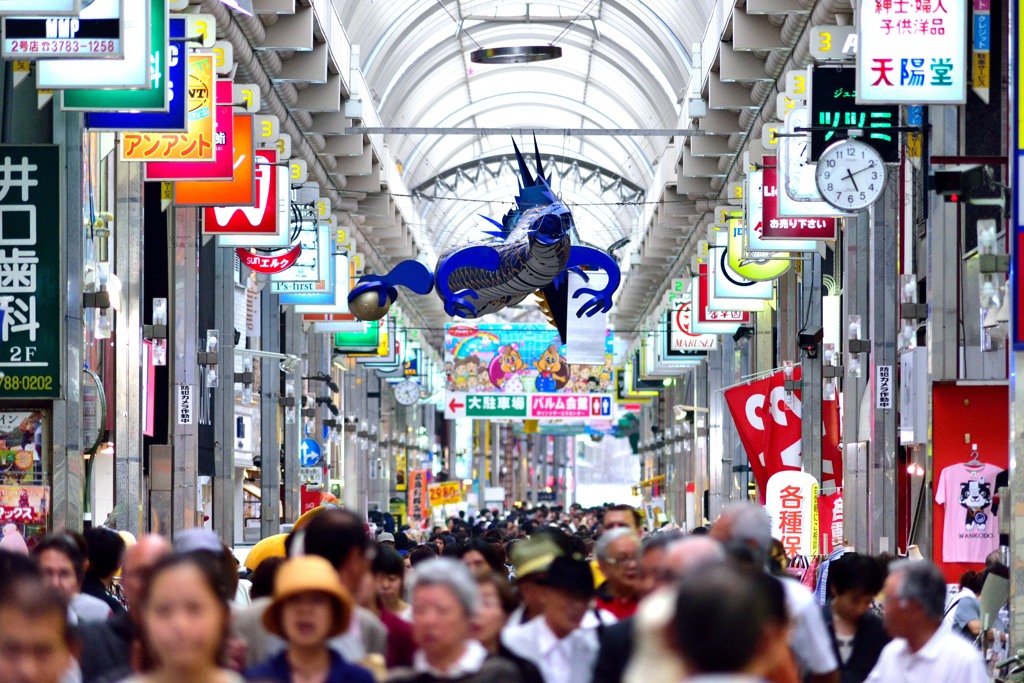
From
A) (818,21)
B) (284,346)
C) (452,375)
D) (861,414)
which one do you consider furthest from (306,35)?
(452,375)

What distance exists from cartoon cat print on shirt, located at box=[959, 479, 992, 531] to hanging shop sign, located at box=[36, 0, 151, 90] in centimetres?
854

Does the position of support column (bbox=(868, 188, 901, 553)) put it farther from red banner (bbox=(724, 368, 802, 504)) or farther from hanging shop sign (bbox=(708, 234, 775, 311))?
hanging shop sign (bbox=(708, 234, 775, 311))

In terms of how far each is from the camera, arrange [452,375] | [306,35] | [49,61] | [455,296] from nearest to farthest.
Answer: [49,61] < [455,296] < [306,35] < [452,375]

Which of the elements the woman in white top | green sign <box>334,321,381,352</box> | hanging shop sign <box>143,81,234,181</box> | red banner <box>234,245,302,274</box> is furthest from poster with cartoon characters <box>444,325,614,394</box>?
the woman in white top

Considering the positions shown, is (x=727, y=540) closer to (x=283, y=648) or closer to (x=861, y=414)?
(x=283, y=648)

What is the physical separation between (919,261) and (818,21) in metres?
2.95

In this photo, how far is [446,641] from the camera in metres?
4.94

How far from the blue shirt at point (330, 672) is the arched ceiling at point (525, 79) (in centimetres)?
1847

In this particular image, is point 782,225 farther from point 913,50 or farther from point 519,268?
point 913,50

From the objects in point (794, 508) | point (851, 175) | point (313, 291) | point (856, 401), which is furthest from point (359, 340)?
point (851, 175)

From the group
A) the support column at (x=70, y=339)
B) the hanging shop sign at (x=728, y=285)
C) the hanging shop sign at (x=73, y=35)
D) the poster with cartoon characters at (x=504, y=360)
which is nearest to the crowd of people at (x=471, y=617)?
the hanging shop sign at (x=73, y=35)

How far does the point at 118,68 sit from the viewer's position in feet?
43.2

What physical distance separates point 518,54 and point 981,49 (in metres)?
13.1

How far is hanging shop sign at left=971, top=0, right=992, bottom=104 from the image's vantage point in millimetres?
14680
